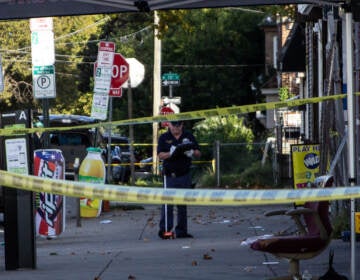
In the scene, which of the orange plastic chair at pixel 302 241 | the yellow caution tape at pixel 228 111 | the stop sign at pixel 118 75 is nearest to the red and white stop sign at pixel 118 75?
the stop sign at pixel 118 75

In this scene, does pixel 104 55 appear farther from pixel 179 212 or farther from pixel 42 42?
pixel 179 212

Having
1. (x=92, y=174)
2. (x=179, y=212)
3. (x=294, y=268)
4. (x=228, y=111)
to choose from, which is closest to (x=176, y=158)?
(x=179, y=212)

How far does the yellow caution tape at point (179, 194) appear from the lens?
20.5 feet

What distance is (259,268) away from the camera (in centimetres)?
1097

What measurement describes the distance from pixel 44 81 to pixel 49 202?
12.9ft

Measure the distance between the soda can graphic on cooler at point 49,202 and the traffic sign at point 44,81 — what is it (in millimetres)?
2834

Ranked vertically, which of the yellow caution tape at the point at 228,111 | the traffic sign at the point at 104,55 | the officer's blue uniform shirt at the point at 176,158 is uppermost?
the traffic sign at the point at 104,55

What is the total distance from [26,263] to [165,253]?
2031 mm

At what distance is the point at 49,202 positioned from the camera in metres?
13.9

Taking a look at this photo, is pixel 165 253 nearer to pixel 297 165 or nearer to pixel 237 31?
pixel 297 165

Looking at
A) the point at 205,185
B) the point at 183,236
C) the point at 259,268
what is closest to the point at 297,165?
the point at 183,236

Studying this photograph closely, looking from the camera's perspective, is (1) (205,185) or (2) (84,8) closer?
→ (2) (84,8)

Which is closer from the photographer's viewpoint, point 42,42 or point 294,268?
point 294,268

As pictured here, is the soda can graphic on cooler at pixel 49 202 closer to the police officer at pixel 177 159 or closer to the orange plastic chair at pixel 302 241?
the police officer at pixel 177 159
